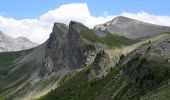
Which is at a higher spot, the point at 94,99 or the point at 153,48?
the point at 153,48

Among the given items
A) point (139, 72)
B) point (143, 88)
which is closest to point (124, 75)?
point (139, 72)

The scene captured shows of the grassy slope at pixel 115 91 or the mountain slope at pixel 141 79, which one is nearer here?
the grassy slope at pixel 115 91

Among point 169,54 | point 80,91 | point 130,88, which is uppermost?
point 169,54

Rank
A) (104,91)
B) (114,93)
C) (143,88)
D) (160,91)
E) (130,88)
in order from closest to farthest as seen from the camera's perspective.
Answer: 1. (160,91)
2. (143,88)
3. (130,88)
4. (114,93)
5. (104,91)

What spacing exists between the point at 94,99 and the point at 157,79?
5037 cm

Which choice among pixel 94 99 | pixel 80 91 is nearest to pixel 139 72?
pixel 94 99

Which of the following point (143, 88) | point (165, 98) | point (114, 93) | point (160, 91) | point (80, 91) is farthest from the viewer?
point (80, 91)

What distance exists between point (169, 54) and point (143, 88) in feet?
65.3

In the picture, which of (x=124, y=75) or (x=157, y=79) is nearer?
(x=157, y=79)

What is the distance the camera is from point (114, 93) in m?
135

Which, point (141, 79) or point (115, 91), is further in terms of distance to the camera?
point (115, 91)

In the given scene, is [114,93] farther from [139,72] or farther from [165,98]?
[165,98]

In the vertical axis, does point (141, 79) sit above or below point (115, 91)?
above

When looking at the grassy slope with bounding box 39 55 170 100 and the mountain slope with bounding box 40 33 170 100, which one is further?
the mountain slope with bounding box 40 33 170 100
